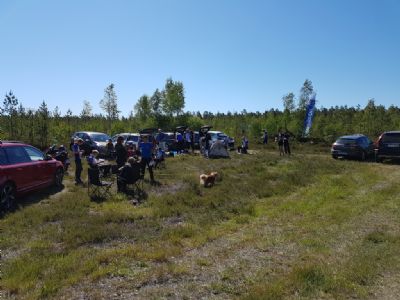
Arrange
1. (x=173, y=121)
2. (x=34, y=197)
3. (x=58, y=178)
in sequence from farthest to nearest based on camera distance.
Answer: (x=173, y=121)
(x=58, y=178)
(x=34, y=197)

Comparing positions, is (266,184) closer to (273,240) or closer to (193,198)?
(193,198)

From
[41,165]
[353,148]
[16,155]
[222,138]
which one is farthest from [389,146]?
[16,155]

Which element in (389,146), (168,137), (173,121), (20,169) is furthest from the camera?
(173,121)

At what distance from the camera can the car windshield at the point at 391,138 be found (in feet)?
68.3

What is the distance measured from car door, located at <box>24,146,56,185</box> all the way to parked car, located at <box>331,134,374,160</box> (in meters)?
16.7

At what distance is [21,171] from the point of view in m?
10.6

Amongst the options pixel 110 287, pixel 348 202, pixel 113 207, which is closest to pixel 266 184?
pixel 348 202

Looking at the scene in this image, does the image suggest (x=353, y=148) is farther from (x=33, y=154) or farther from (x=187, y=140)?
(x=33, y=154)

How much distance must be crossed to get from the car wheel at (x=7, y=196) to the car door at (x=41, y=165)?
62.6 inches

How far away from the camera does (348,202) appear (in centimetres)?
1098

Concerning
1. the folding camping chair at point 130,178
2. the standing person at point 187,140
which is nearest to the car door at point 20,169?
the folding camping chair at point 130,178

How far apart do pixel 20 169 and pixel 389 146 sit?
1806cm

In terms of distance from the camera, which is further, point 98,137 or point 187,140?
point 187,140

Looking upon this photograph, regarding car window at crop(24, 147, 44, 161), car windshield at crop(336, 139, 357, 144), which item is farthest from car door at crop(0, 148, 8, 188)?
car windshield at crop(336, 139, 357, 144)
